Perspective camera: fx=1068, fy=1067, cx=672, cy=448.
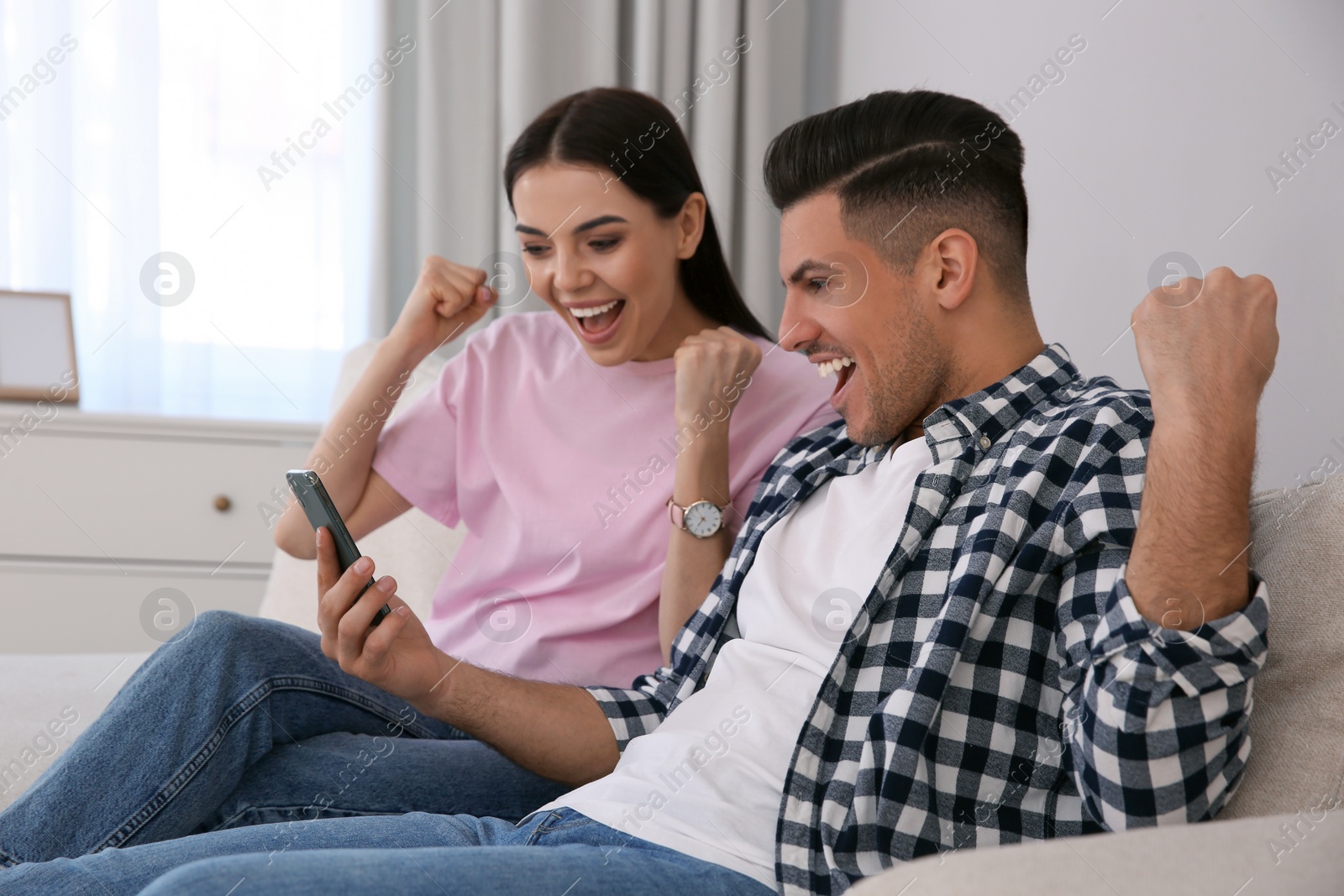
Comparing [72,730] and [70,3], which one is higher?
[70,3]

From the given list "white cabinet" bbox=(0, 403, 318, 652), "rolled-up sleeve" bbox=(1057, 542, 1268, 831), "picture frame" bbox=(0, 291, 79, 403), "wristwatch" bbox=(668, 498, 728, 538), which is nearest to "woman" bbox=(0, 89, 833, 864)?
"wristwatch" bbox=(668, 498, 728, 538)

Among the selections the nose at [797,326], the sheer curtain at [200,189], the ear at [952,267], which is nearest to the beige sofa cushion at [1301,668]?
the ear at [952,267]

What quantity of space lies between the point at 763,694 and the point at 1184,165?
2.45 feet

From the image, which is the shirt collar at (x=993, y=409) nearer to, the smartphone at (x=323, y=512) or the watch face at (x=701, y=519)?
the watch face at (x=701, y=519)

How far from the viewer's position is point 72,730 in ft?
4.01

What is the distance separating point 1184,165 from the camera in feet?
3.82

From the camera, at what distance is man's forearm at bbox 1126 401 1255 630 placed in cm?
68

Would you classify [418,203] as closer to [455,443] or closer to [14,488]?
[14,488]

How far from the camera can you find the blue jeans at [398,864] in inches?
27.3

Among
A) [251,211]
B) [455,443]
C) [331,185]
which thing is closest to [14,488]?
[251,211]

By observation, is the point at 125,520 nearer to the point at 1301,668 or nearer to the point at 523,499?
the point at 523,499

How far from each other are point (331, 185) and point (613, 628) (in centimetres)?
166

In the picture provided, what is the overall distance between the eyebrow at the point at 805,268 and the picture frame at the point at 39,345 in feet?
6.12

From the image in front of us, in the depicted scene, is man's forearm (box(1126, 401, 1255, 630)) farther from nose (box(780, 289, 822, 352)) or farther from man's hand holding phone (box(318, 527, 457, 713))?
man's hand holding phone (box(318, 527, 457, 713))
